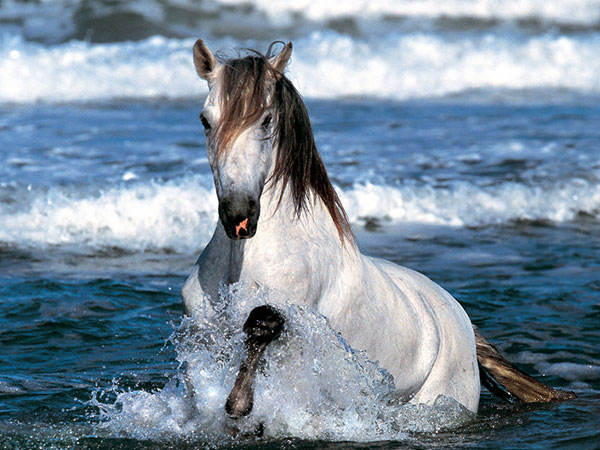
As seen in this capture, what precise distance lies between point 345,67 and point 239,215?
17.4 metres

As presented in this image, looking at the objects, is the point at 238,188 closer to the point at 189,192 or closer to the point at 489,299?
the point at 489,299

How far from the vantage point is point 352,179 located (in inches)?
399

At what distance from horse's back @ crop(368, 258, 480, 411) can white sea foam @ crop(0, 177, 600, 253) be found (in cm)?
397

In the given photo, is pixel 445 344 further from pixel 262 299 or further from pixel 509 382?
pixel 262 299

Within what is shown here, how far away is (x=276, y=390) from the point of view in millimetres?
3486

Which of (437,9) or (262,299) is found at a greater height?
(437,9)

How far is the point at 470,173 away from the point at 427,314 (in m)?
6.95

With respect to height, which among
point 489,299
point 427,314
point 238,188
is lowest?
point 489,299

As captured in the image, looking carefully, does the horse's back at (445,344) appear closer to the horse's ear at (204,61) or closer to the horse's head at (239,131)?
the horse's head at (239,131)

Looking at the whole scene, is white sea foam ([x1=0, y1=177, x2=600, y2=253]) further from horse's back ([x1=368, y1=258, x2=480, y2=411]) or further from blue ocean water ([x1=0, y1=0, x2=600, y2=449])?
horse's back ([x1=368, y1=258, x2=480, y2=411])

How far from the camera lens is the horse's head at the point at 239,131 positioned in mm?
3090

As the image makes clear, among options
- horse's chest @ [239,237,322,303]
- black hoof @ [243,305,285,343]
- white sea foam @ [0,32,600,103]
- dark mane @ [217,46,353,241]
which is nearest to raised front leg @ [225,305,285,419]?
black hoof @ [243,305,285,343]

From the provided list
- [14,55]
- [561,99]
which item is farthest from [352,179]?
[14,55]

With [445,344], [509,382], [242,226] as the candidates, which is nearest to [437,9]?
[509,382]
